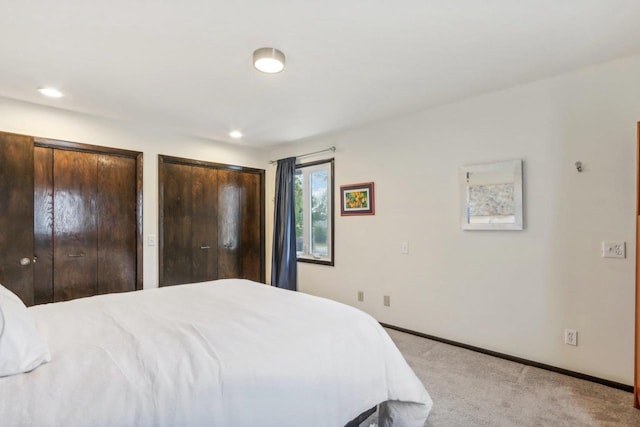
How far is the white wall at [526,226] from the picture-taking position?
2301 mm

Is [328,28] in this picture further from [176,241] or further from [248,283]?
[176,241]

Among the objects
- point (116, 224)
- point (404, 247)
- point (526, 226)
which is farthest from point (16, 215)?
point (526, 226)

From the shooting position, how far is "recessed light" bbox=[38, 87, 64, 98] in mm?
2711

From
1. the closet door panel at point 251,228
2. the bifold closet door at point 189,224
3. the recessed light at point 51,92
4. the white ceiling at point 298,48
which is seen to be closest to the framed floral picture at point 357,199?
the white ceiling at point 298,48

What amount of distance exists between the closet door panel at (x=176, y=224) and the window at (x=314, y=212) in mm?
1449

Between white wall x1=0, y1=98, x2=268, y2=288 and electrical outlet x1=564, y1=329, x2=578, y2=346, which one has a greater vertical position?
white wall x1=0, y1=98, x2=268, y2=288

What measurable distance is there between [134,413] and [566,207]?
2943 millimetres

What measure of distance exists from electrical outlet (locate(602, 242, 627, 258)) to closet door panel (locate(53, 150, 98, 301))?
4504 millimetres

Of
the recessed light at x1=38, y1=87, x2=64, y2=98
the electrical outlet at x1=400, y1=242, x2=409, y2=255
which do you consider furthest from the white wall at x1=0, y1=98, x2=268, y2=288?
the electrical outlet at x1=400, y1=242, x2=409, y2=255

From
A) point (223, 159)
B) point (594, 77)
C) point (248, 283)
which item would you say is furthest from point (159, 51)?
point (594, 77)

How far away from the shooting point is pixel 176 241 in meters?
4.00

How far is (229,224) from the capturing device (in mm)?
4547

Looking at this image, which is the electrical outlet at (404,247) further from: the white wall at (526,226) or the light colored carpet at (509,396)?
the light colored carpet at (509,396)

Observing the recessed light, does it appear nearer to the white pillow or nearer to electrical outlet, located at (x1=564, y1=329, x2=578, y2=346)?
the white pillow
